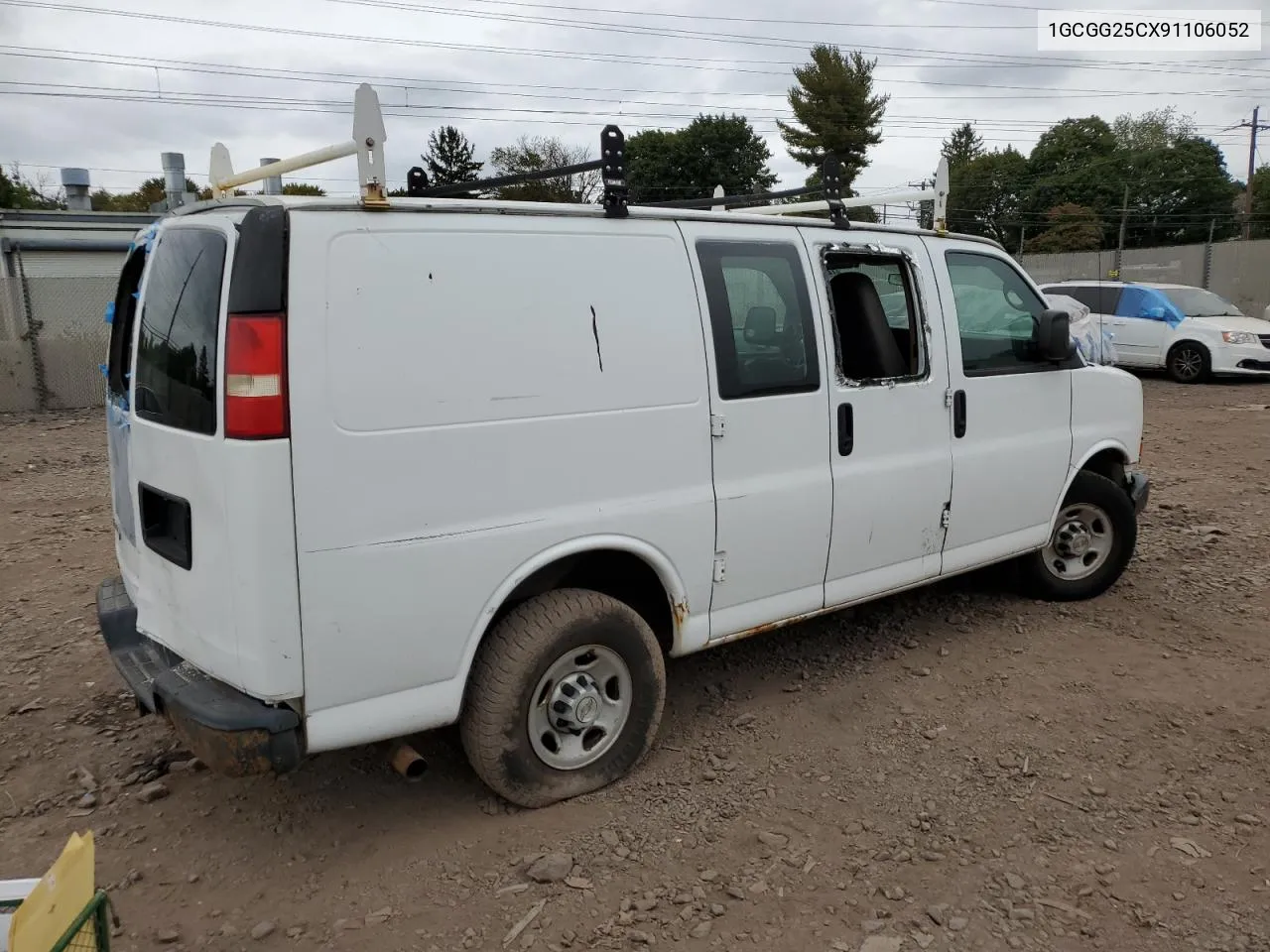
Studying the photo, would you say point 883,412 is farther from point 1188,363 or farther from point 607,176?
point 1188,363

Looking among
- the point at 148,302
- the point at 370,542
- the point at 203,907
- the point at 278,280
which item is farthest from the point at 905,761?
the point at 148,302

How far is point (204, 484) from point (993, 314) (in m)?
3.64

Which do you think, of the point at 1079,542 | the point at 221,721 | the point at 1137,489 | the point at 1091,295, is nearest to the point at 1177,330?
the point at 1091,295

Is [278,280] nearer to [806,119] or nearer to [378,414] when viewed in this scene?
[378,414]

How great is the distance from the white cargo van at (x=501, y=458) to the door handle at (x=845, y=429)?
0.5 inches

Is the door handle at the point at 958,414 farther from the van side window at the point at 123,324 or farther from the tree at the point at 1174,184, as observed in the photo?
the tree at the point at 1174,184

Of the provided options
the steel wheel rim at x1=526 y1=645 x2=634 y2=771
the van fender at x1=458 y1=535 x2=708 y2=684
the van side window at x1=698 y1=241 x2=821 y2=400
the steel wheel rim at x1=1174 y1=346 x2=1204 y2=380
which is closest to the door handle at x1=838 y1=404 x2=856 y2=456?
the van side window at x1=698 y1=241 x2=821 y2=400

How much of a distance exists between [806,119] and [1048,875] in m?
52.0

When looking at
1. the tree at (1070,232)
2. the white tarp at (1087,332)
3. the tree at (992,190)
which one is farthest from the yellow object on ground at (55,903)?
the tree at (992,190)

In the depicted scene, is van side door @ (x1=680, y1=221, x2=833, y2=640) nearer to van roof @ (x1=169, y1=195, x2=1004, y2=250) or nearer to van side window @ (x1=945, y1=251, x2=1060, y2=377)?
van roof @ (x1=169, y1=195, x2=1004, y2=250)

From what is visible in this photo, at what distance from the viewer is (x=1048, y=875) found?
2936mm

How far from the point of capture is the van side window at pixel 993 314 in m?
4.44

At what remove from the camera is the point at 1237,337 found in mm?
14773

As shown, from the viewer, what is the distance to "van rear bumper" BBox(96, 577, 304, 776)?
2.65m
